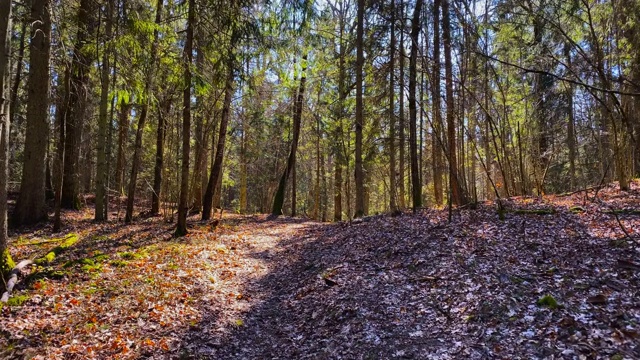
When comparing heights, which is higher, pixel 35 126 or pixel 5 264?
pixel 35 126

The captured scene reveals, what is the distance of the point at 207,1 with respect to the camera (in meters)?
9.74

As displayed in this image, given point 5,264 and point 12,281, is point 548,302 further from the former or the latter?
point 5,264

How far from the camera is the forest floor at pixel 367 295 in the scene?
437 centimetres

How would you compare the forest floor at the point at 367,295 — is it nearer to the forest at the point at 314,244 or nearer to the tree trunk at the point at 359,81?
the forest at the point at 314,244

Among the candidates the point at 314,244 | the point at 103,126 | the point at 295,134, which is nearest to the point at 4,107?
the point at 103,126

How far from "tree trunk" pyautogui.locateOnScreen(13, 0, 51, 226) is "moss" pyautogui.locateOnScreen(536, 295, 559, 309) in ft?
38.0

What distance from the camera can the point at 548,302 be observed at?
4.61 meters

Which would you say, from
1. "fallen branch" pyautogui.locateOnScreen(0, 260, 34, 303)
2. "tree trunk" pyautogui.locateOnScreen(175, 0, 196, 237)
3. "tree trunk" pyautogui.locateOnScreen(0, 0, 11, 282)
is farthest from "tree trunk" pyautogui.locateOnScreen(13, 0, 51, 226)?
"fallen branch" pyautogui.locateOnScreen(0, 260, 34, 303)

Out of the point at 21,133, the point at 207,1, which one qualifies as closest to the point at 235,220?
the point at 207,1

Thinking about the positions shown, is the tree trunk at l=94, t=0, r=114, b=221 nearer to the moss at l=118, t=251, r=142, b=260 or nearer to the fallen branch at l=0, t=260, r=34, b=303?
the moss at l=118, t=251, r=142, b=260

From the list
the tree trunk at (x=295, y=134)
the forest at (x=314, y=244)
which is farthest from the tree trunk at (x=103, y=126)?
the tree trunk at (x=295, y=134)

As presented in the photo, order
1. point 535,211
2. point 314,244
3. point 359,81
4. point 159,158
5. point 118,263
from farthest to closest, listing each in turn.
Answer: point 159,158 → point 359,81 → point 314,244 → point 535,211 → point 118,263

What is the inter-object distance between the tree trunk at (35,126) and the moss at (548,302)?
11.6 meters

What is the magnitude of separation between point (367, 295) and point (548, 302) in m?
2.49
